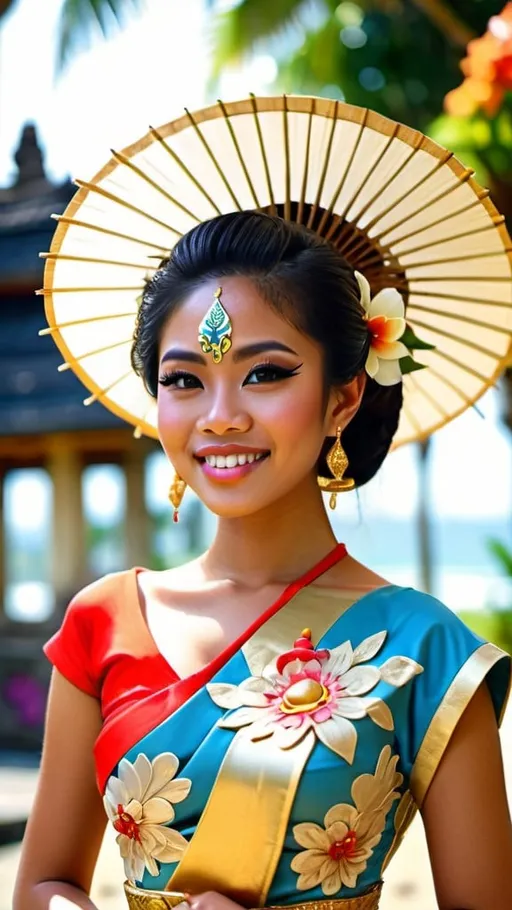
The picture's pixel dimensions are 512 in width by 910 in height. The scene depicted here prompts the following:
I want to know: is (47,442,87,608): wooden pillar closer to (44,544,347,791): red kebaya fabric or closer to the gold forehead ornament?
(44,544,347,791): red kebaya fabric

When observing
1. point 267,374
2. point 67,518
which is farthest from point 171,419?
point 67,518

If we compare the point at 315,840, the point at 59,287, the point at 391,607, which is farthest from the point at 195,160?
the point at 315,840

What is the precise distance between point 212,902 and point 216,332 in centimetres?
91

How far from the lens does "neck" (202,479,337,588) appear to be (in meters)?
2.28

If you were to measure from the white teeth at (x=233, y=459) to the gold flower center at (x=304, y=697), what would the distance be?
0.37 meters

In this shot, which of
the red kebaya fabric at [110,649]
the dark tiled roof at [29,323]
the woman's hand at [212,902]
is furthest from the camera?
the dark tiled roof at [29,323]

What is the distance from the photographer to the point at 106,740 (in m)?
2.13

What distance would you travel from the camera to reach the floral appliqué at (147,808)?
2.02m

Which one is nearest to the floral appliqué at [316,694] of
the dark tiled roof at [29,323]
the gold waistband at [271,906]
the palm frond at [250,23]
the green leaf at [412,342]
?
the gold waistband at [271,906]

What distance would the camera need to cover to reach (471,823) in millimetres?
1951

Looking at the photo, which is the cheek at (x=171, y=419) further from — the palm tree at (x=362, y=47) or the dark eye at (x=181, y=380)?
the palm tree at (x=362, y=47)

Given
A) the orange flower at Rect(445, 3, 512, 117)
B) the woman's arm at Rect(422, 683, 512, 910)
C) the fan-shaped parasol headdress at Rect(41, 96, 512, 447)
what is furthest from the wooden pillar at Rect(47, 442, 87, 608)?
the woman's arm at Rect(422, 683, 512, 910)

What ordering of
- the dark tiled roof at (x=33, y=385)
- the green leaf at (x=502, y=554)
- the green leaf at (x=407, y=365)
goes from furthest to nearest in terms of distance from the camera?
the green leaf at (x=502, y=554), the dark tiled roof at (x=33, y=385), the green leaf at (x=407, y=365)

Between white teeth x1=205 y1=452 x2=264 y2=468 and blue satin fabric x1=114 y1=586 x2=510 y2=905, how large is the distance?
31 cm
